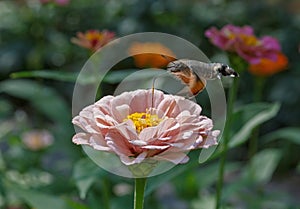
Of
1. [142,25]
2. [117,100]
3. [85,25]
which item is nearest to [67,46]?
[85,25]

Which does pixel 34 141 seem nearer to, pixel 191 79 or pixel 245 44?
pixel 245 44

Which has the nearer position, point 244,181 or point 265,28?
point 244,181

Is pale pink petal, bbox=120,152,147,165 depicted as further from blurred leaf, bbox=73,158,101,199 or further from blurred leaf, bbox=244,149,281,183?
blurred leaf, bbox=244,149,281,183

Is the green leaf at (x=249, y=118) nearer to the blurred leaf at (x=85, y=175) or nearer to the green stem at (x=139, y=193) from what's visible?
the blurred leaf at (x=85, y=175)

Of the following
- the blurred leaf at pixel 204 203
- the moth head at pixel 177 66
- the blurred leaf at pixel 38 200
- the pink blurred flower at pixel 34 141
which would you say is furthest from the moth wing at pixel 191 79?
the pink blurred flower at pixel 34 141

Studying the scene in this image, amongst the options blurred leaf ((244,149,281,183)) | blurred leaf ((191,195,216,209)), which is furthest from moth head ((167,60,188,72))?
blurred leaf ((244,149,281,183))

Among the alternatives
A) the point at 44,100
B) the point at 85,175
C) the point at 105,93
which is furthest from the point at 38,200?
the point at 105,93

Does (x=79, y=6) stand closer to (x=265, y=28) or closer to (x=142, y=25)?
(x=142, y=25)
